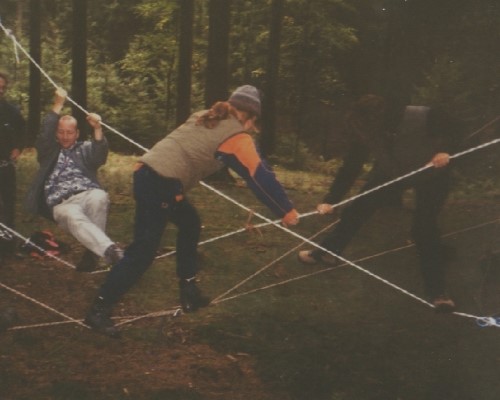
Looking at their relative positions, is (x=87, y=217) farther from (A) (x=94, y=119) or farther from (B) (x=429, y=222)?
(B) (x=429, y=222)

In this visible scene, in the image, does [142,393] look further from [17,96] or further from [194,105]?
[17,96]

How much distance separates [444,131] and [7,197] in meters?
3.23

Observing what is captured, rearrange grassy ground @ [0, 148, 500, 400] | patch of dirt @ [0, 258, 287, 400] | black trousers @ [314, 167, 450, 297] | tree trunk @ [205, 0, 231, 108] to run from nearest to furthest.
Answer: patch of dirt @ [0, 258, 287, 400] → grassy ground @ [0, 148, 500, 400] → black trousers @ [314, 167, 450, 297] → tree trunk @ [205, 0, 231, 108]

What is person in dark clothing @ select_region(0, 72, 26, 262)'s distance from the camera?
4547mm

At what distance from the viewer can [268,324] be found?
4109mm

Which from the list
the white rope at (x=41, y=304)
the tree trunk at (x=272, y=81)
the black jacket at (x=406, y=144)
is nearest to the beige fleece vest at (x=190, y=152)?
the white rope at (x=41, y=304)

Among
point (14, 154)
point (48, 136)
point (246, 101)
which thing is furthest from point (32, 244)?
point (246, 101)

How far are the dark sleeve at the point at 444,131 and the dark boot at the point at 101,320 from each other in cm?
234

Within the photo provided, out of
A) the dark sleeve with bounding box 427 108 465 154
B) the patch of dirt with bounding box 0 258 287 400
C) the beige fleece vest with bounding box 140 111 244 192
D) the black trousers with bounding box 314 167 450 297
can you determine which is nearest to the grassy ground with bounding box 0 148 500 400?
the patch of dirt with bounding box 0 258 287 400

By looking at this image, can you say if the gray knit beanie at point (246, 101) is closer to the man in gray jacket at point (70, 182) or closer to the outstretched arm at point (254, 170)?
the outstretched arm at point (254, 170)

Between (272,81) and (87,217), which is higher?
(272,81)

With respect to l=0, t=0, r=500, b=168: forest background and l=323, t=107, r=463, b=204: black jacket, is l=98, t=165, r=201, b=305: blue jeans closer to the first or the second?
l=0, t=0, r=500, b=168: forest background

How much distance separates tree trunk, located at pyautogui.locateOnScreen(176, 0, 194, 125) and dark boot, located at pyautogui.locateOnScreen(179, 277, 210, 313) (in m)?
1.30

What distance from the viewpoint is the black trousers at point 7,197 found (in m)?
4.79
